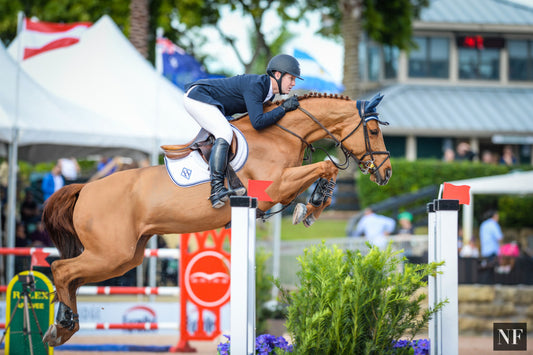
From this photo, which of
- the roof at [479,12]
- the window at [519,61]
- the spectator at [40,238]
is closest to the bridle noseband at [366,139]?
the spectator at [40,238]

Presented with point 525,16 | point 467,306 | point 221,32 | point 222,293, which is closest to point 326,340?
point 222,293

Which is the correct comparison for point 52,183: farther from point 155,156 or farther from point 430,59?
point 430,59

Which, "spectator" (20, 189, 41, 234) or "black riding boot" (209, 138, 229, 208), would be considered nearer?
"black riding boot" (209, 138, 229, 208)

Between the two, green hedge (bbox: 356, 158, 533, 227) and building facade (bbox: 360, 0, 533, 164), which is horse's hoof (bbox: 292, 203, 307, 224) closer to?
green hedge (bbox: 356, 158, 533, 227)

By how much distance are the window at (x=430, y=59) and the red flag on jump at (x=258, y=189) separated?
2084 centimetres

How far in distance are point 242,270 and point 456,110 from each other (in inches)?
791

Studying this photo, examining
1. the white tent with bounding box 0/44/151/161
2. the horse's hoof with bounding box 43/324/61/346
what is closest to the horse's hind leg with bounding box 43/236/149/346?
the horse's hoof with bounding box 43/324/61/346

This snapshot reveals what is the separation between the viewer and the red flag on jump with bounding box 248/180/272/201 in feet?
12.1

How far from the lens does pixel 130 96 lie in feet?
29.5

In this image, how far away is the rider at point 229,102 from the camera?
3.80 m

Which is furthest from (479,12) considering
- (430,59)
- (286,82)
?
(286,82)

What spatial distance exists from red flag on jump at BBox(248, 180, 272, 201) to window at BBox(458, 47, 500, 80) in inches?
857

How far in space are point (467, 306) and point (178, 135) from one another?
184 inches

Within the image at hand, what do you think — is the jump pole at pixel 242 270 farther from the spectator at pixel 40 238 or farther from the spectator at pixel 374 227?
the spectator at pixel 374 227
